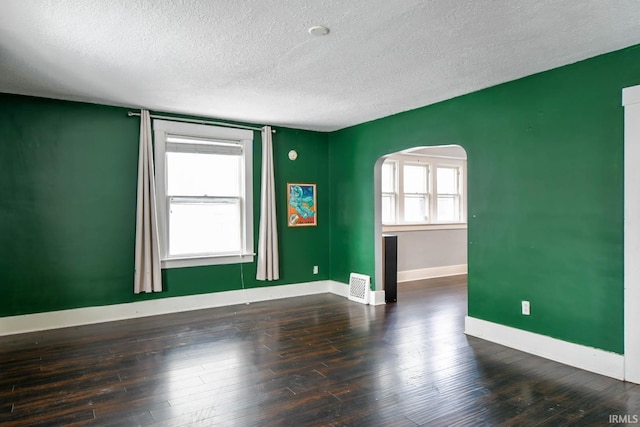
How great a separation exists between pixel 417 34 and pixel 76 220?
4.17 meters

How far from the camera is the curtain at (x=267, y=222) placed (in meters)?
5.66

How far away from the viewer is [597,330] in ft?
10.4

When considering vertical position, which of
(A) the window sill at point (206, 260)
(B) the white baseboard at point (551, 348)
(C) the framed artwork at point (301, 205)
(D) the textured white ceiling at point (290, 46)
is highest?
(D) the textured white ceiling at point (290, 46)

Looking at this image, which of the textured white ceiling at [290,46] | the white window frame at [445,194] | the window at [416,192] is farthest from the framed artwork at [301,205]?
the white window frame at [445,194]

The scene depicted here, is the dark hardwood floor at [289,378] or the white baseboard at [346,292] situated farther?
the white baseboard at [346,292]

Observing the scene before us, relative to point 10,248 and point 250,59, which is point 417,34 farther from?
point 10,248

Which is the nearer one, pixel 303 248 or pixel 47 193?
pixel 47 193

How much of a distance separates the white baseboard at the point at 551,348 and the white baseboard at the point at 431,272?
2.98 metres

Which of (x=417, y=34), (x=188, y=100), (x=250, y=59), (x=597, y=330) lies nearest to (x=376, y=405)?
(x=597, y=330)

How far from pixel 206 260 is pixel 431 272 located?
14.2 feet

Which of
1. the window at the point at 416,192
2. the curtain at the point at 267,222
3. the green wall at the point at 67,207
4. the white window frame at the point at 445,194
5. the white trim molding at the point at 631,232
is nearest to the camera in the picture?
the white trim molding at the point at 631,232

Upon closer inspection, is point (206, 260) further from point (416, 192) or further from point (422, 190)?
point (422, 190)

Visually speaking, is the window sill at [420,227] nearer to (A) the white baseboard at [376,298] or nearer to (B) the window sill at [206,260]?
(A) the white baseboard at [376,298]

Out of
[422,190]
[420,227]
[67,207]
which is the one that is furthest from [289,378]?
[422,190]
